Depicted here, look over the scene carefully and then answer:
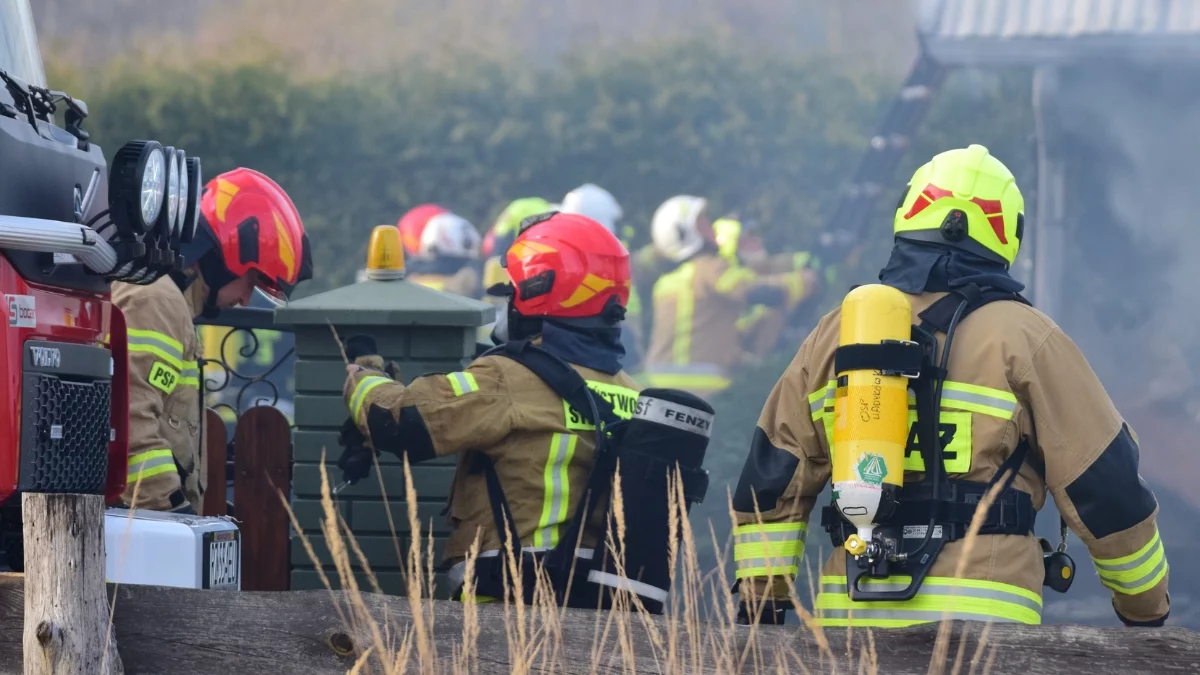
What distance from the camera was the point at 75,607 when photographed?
277 centimetres

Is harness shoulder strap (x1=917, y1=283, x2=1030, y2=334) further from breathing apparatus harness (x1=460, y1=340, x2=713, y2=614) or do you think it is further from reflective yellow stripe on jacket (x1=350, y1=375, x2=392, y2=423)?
reflective yellow stripe on jacket (x1=350, y1=375, x2=392, y2=423)

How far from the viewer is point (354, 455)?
14.7 feet

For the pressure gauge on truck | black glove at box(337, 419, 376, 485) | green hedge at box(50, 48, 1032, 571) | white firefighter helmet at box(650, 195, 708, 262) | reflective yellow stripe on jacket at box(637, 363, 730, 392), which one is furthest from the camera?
green hedge at box(50, 48, 1032, 571)

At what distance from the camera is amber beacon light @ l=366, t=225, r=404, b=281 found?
5.10 metres

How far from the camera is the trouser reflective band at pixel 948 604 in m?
3.23

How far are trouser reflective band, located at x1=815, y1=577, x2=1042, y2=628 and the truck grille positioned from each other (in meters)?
1.44

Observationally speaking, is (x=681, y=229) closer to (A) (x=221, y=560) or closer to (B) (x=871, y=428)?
(A) (x=221, y=560)

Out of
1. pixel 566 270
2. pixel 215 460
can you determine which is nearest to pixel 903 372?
pixel 566 270

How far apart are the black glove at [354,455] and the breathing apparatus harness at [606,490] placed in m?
0.35

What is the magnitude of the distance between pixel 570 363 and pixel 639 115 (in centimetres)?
1681

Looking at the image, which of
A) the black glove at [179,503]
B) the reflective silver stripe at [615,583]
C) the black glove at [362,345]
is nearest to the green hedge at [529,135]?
the black glove at [362,345]

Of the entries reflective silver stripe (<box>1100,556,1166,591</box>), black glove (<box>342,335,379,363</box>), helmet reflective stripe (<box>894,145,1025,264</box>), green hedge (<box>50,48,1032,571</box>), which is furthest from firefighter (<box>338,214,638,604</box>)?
green hedge (<box>50,48,1032,571</box>)

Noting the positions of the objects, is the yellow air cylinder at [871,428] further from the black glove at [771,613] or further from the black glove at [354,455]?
the black glove at [354,455]

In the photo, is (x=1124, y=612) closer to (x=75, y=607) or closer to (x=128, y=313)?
(x=75, y=607)
